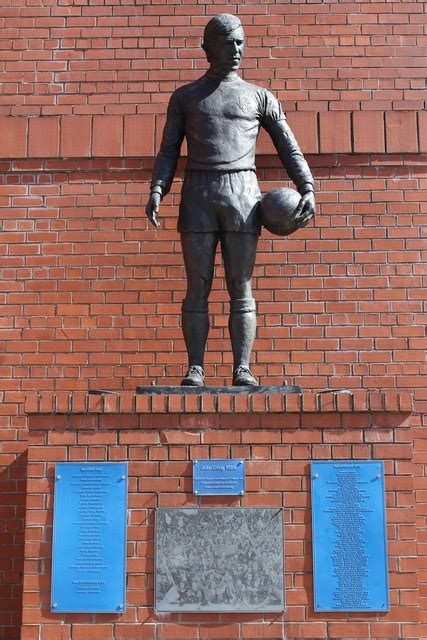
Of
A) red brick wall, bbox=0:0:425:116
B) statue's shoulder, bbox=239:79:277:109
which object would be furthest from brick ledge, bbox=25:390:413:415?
red brick wall, bbox=0:0:425:116

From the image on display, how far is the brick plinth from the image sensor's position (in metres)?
4.90

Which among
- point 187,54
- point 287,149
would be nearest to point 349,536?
point 287,149

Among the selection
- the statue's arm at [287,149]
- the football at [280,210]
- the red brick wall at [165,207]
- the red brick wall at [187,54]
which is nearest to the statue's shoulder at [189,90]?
the statue's arm at [287,149]

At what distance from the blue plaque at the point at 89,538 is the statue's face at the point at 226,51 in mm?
2195

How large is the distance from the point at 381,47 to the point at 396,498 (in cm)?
343

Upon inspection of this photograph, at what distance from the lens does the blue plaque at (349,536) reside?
490 centimetres

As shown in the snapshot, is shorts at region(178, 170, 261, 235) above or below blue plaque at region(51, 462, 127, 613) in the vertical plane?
above

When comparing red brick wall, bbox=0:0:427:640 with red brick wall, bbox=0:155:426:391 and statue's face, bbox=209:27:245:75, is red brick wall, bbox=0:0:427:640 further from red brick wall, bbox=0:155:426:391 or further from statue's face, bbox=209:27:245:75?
statue's face, bbox=209:27:245:75

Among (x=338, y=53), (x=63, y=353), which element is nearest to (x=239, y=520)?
(x=63, y=353)

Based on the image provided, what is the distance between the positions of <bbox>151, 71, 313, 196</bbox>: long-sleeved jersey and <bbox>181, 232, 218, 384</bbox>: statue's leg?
0.38m

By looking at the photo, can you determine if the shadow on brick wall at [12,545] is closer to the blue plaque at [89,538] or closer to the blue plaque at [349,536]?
the blue plaque at [89,538]

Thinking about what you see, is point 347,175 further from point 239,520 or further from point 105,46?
point 239,520

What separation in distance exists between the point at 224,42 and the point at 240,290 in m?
1.32

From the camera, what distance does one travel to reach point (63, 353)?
6734 mm
